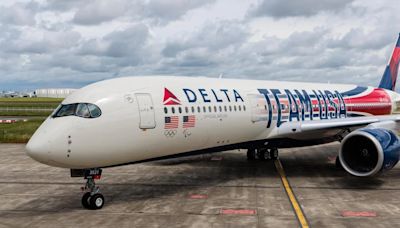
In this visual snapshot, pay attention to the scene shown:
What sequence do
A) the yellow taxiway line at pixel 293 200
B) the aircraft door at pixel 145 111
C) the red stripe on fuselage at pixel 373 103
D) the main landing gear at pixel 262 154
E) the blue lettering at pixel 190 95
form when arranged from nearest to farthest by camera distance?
the yellow taxiway line at pixel 293 200
the aircraft door at pixel 145 111
the blue lettering at pixel 190 95
the main landing gear at pixel 262 154
the red stripe on fuselage at pixel 373 103

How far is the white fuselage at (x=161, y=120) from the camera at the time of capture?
1127 cm

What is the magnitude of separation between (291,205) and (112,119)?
5867 millimetres

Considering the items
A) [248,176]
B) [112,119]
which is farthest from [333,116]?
Result: [112,119]

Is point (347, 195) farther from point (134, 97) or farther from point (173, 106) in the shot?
point (134, 97)

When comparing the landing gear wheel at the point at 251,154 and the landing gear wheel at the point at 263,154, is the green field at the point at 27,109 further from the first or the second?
the landing gear wheel at the point at 263,154

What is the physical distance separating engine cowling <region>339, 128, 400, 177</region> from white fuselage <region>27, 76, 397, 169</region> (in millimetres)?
2811

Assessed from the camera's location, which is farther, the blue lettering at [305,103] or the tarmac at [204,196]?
the blue lettering at [305,103]

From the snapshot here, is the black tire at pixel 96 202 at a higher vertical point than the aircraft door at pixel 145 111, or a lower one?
lower

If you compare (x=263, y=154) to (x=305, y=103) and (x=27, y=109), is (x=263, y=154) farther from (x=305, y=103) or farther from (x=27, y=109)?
(x=27, y=109)

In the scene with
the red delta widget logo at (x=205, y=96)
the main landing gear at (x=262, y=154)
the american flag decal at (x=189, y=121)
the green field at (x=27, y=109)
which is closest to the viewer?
the red delta widget logo at (x=205, y=96)

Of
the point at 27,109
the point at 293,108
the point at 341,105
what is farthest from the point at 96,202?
the point at 27,109

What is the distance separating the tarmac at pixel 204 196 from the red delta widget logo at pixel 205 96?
3159mm

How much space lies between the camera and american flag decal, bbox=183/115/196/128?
13.7 metres

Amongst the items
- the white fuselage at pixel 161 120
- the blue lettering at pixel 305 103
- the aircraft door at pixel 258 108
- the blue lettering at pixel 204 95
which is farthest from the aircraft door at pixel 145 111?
the blue lettering at pixel 305 103
